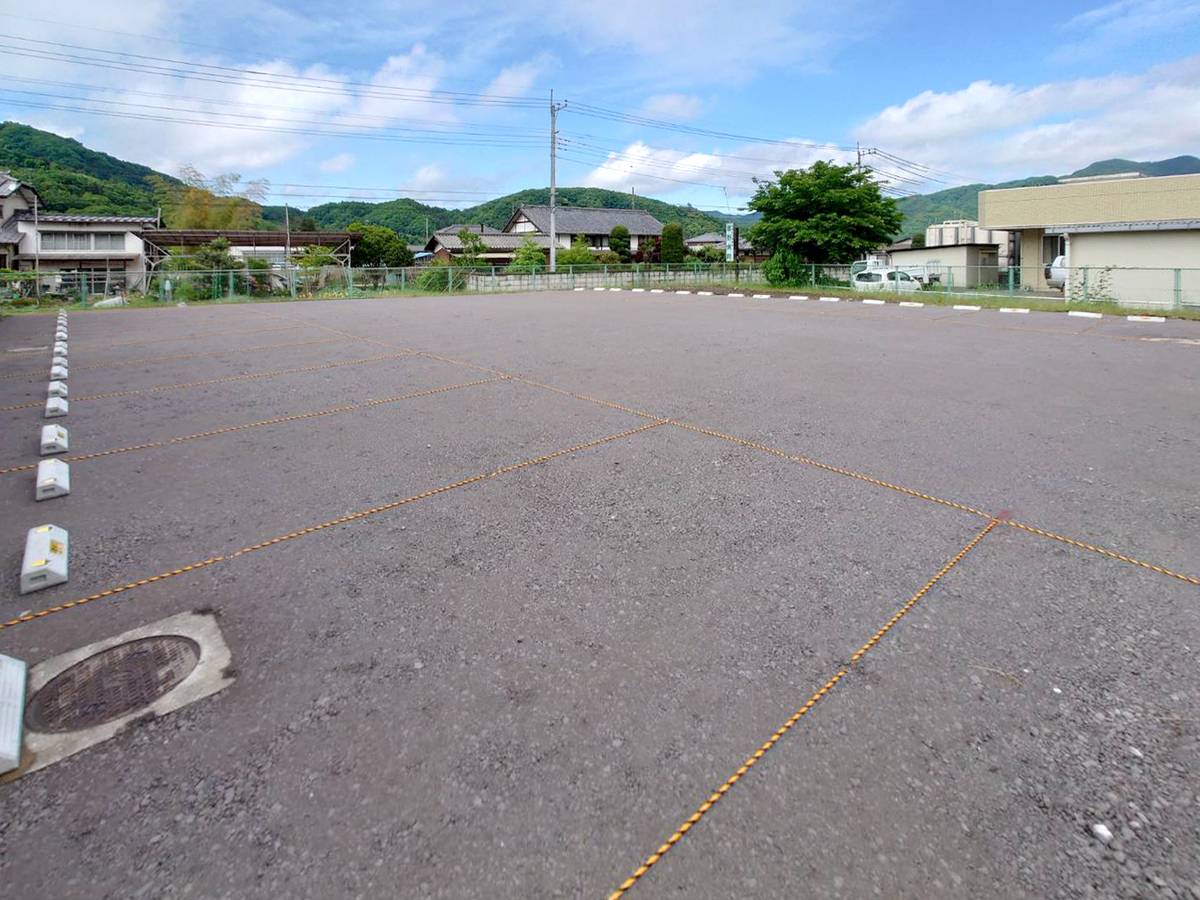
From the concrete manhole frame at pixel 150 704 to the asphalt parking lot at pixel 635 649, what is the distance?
0.07 metres

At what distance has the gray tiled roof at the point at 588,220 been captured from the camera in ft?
167

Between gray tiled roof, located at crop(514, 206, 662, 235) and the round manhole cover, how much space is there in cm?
4947

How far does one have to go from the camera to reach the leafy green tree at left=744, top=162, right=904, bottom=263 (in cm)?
2419

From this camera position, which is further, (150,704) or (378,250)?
(378,250)

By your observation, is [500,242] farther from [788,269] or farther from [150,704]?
[150,704]

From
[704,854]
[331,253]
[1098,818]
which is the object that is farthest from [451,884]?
[331,253]

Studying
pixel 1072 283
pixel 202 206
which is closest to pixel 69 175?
pixel 202 206

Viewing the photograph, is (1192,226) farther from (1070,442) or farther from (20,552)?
(20,552)

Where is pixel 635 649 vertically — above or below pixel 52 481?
below

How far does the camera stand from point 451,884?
1.58 metres

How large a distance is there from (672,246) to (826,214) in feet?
68.9

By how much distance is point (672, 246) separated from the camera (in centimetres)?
4456

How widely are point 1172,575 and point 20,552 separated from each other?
553 cm

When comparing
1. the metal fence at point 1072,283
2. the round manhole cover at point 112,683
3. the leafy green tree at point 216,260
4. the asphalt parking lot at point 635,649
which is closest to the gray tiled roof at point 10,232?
the leafy green tree at point 216,260
